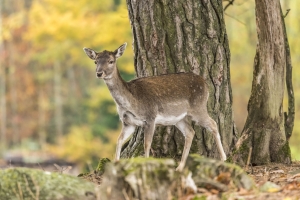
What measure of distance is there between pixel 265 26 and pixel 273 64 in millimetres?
485

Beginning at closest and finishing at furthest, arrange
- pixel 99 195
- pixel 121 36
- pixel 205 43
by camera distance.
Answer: pixel 99 195, pixel 205 43, pixel 121 36

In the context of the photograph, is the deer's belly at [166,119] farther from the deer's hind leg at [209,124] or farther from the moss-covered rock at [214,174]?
the moss-covered rock at [214,174]

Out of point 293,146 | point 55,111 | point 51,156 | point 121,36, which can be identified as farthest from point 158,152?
point 55,111

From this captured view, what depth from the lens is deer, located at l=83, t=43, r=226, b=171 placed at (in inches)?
343

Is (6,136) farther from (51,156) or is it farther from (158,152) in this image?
(158,152)

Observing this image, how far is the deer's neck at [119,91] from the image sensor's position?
8734 mm

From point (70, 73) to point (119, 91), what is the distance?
3368 centimetres

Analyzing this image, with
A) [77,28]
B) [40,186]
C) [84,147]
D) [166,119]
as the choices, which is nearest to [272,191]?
[40,186]

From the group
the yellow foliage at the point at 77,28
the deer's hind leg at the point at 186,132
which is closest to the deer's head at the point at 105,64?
the deer's hind leg at the point at 186,132

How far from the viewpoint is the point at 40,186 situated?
6203 mm

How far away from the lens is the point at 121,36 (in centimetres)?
3141

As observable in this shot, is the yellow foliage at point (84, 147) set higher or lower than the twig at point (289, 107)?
lower

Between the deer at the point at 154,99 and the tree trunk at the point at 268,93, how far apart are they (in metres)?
0.55

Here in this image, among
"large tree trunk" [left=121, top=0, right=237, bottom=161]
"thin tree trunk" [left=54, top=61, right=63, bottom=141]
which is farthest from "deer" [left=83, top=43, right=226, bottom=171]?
"thin tree trunk" [left=54, top=61, right=63, bottom=141]
